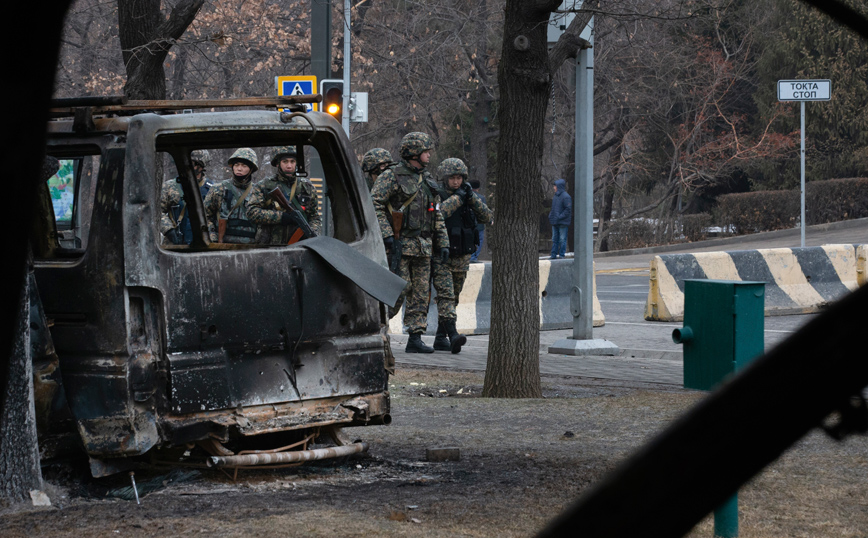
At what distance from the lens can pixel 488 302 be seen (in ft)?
46.0

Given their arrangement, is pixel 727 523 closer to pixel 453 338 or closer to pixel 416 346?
pixel 453 338

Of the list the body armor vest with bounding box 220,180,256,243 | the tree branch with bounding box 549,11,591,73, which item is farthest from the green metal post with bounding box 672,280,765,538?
the tree branch with bounding box 549,11,591,73

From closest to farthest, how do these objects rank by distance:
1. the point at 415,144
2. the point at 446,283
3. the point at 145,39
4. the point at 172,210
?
the point at 145,39 < the point at 172,210 < the point at 415,144 < the point at 446,283

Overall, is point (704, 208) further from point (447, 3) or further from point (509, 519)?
point (509, 519)

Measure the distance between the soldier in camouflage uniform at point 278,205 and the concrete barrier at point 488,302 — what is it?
10.6 ft

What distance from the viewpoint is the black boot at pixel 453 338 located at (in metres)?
11.4

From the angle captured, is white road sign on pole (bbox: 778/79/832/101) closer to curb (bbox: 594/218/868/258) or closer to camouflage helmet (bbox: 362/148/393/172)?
camouflage helmet (bbox: 362/148/393/172)

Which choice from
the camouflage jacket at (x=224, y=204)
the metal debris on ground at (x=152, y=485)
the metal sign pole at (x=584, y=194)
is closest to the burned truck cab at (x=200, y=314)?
the metal debris on ground at (x=152, y=485)

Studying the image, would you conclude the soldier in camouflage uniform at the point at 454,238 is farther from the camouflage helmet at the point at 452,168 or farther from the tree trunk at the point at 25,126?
the tree trunk at the point at 25,126

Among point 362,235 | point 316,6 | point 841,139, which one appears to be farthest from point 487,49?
point 362,235

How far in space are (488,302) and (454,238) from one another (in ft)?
8.66

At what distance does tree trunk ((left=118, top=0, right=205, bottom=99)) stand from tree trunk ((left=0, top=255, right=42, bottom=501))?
5841 millimetres

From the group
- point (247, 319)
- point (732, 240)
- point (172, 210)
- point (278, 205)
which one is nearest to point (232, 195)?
point (172, 210)

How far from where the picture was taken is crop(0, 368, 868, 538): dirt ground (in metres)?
4.27
